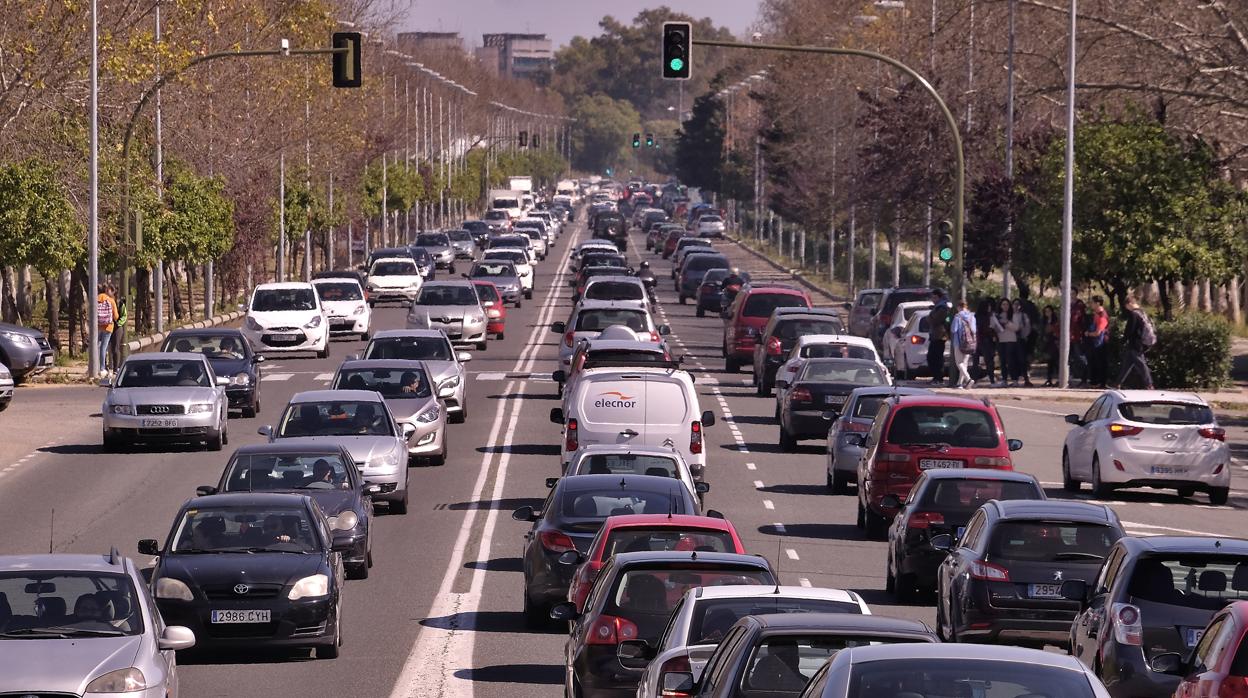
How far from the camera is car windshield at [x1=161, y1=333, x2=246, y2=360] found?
125ft

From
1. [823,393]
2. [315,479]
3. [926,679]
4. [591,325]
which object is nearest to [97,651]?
[926,679]

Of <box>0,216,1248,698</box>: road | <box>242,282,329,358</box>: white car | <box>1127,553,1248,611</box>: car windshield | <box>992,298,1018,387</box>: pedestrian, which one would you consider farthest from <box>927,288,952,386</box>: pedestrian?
<box>1127,553,1248,611</box>: car windshield

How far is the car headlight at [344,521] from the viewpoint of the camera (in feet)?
69.3

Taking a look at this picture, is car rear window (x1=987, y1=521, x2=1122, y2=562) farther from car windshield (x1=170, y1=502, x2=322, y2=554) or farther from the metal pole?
the metal pole

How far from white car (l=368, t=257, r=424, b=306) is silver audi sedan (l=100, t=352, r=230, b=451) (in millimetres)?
36770

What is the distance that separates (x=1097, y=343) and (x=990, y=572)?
28.0 m

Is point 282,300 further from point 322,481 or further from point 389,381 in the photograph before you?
point 322,481

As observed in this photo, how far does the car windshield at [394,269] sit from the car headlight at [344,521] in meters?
49.8

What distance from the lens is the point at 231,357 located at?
37.9 m

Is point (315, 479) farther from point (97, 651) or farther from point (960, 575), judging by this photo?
point (97, 651)

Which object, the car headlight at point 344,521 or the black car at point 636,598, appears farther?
the car headlight at point 344,521

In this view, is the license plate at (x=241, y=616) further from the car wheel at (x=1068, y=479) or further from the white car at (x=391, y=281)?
the white car at (x=391, y=281)

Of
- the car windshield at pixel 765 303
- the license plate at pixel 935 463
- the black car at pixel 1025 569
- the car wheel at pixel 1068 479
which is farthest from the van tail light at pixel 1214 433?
the car windshield at pixel 765 303

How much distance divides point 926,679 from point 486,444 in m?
26.5
